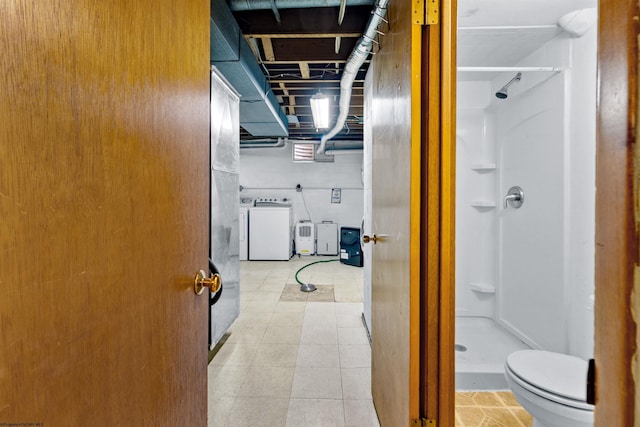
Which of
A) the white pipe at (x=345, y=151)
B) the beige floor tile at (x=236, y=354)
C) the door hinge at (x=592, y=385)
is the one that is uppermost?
the white pipe at (x=345, y=151)

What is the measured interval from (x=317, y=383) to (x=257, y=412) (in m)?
0.44

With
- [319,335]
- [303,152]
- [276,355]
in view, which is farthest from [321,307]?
[303,152]

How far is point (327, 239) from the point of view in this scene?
247 inches

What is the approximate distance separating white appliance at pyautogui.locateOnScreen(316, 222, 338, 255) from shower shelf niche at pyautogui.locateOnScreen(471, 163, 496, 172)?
387 cm

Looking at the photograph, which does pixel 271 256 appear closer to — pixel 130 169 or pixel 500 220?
pixel 500 220

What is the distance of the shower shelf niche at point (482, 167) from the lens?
265cm

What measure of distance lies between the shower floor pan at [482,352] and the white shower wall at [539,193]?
0.31ft

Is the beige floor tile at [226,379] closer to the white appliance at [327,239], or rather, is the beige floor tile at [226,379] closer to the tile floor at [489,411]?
the tile floor at [489,411]

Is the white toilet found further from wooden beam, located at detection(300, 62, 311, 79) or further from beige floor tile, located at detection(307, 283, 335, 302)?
wooden beam, located at detection(300, 62, 311, 79)

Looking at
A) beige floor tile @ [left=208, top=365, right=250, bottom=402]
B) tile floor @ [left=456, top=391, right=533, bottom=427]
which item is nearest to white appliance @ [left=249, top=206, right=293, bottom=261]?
beige floor tile @ [left=208, top=365, right=250, bottom=402]

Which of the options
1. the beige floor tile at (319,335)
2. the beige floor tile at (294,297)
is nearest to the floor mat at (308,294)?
the beige floor tile at (294,297)

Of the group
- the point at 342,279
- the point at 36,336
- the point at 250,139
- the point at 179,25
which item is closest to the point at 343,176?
the point at 250,139

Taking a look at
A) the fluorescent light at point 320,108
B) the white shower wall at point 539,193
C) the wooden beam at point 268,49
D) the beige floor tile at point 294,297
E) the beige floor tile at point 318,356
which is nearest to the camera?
the white shower wall at point 539,193

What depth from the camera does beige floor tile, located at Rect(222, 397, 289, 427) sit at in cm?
155
